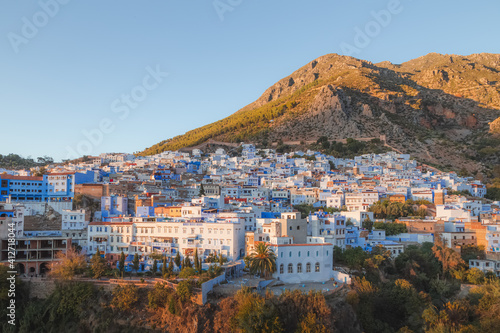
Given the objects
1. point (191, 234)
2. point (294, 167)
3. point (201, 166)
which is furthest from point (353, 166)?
point (191, 234)

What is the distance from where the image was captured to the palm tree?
27219mm

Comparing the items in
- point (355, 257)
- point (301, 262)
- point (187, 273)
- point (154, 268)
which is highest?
point (301, 262)

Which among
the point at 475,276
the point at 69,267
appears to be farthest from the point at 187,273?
the point at 475,276

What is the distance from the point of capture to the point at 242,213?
3534cm

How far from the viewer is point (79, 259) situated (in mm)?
29984

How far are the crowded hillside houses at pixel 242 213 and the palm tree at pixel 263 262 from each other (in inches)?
36.0

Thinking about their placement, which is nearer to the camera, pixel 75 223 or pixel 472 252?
pixel 75 223

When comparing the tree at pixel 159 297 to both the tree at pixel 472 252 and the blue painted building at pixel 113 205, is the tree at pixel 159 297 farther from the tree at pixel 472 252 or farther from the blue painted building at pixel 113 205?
the tree at pixel 472 252

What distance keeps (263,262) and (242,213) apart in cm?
838

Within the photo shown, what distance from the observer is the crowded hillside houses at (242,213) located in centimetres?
3180

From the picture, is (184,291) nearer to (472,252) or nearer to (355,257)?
(355,257)

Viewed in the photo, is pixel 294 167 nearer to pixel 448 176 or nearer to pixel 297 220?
pixel 448 176

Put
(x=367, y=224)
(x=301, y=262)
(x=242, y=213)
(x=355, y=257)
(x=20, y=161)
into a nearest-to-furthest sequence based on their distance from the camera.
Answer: (x=301, y=262)
(x=355, y=257)
(x=242, y=213)
(x=367, y=224)
(x=20, y=161)

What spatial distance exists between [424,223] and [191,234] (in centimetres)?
1943
